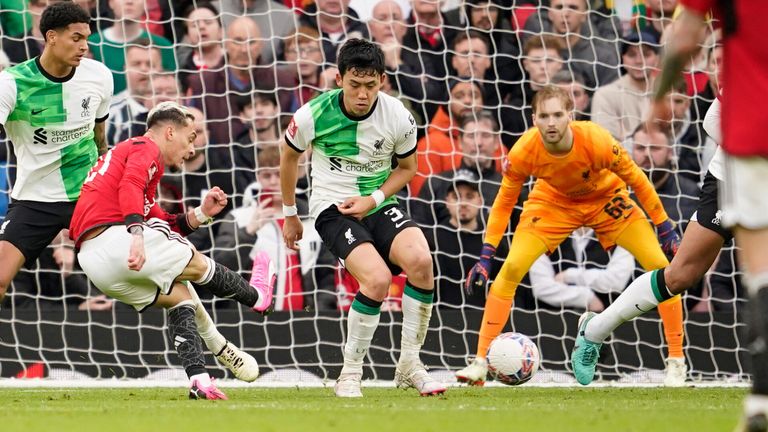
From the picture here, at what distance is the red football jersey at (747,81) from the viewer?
3.38 m

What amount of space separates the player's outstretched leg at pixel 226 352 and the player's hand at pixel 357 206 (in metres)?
0.94

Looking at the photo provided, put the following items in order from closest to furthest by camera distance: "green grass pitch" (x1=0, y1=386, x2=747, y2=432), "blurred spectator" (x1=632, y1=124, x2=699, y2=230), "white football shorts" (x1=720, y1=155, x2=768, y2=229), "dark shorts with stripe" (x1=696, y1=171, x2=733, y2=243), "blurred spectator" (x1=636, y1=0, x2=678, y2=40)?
1. "white football shorts" (x1=720, y1=155, x2=768, y2=229)
2. "green grass pitch" (x1=0, y1=386, x2=747, y2=432)
3. "dark shorts with stripe" (x1=696, y1=171, x2=733, y2=243)
4. "blurred spectator" (x1=632, y1=124, x2=699, y2=230)
5. "blurred spectator" (x1=636, y1=0, x2=678, y2=40)

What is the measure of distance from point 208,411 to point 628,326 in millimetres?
4776

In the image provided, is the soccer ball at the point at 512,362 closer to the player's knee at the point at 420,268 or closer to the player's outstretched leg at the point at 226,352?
the player's knee at the point at 420,268

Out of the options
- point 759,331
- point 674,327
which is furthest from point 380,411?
point 674,327

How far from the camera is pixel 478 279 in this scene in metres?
7.66

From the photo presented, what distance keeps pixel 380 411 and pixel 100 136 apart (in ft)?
9.53

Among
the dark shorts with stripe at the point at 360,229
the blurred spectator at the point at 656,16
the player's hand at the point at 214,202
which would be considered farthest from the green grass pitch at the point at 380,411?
the blurred spectator at the point at 656,16

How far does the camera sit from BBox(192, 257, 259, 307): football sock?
623cm

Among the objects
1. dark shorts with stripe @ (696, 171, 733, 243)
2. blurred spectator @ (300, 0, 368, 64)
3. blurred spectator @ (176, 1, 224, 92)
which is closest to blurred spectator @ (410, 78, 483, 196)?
blurred spectator @ (300, 0, 368, 64)

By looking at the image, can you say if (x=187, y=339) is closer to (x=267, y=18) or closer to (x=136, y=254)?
(x=136, y=254)

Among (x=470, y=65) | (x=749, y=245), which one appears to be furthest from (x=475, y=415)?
(x=470, y=65)

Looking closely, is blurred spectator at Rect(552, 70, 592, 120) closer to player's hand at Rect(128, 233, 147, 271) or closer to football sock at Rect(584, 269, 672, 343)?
football sock at Rect(584, 269, 672, 343)

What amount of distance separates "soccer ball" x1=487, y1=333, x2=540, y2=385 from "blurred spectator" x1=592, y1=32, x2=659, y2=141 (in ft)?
11.0
